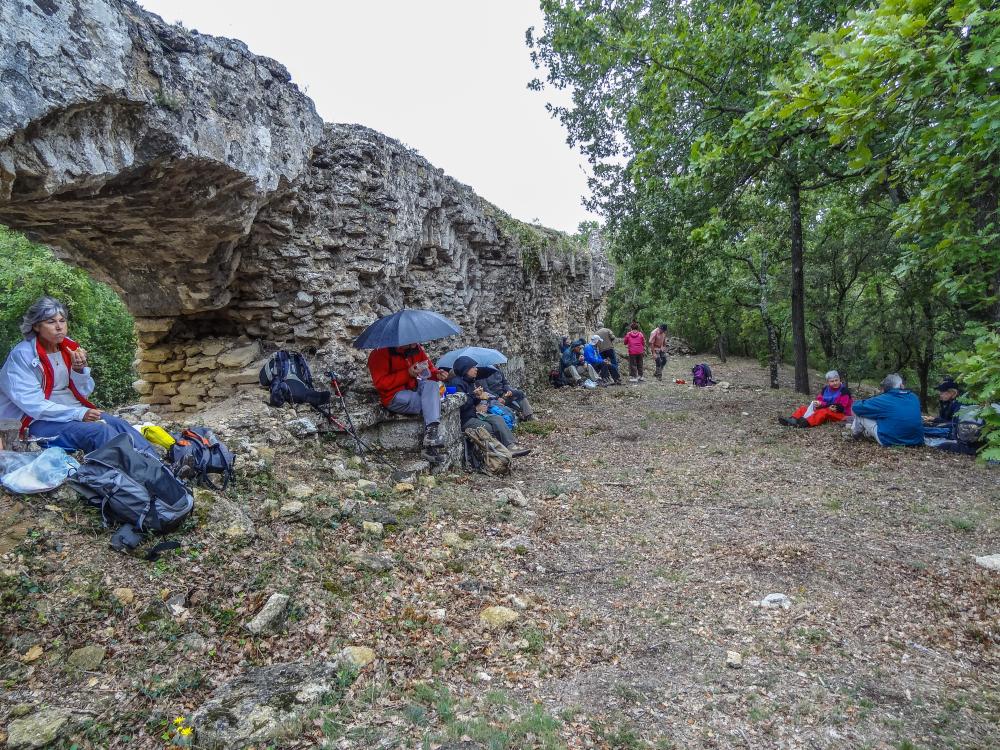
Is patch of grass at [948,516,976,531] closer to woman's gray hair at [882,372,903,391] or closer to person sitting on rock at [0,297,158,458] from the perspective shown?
woman's gray hair at [882,372,903,391]

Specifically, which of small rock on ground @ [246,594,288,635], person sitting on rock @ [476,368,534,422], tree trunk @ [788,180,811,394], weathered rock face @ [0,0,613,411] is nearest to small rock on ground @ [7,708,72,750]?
small rock on ground @ [246,594,288,635]

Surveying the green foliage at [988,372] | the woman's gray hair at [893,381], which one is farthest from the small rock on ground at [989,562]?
the woman's gray hair at [893,381]

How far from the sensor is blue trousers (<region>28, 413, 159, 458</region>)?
3648 mm

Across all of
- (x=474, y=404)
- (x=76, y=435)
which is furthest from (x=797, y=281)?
(x=76, y=435)

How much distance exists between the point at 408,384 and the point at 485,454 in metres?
1.32

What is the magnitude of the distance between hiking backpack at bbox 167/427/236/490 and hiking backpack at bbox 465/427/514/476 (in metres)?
3.04

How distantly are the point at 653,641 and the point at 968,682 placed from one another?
1.72 metres

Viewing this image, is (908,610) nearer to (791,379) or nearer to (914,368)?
(914,368)

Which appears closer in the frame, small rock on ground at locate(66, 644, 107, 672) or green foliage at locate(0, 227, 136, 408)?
small rock on ground at locate(66, 644, 107, 672)

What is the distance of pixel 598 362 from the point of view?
51.9 feet

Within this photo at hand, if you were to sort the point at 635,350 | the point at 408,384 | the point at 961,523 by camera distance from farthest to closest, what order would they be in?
the point at 635,350
the point at 408,384
the point at 961,523

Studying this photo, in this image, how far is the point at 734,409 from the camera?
1149cm

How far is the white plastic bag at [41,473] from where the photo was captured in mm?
3230

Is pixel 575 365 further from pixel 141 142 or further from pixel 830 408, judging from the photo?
pixel 141 142
